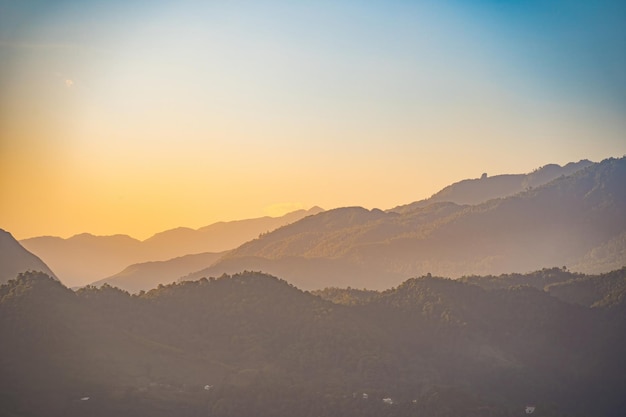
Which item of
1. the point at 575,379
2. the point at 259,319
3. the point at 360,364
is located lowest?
the point at 575,379

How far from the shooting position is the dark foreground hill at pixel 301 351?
109669 millimetres

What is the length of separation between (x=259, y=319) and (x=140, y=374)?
31783 mm

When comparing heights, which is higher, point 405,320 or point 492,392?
point 405,320

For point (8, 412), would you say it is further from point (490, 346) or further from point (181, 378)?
point (490, 346)

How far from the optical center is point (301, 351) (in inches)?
5315

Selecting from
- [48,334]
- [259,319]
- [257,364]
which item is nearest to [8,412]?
[48,334]

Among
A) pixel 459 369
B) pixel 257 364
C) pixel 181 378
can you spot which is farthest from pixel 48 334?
pixel 459 369

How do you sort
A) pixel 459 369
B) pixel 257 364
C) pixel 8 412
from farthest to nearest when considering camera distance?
pixel 459 369
pixel 257 364
pixel 8 412

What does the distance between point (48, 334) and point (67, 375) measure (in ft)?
32.6

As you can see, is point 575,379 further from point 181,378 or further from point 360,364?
point 181,378

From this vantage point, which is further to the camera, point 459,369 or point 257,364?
point 459,369

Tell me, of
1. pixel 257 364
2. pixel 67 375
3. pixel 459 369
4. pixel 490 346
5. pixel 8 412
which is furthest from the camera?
pixel 490 346

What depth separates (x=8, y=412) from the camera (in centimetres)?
9806

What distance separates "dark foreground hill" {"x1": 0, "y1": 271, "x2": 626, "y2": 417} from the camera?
110 m
